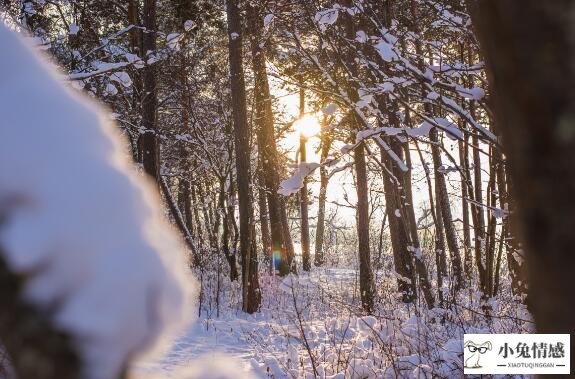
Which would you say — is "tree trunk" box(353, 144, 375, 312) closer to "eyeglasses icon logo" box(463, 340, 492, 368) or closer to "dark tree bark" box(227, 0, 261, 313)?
"dark tree bark" box(227, 0, 261, 313)

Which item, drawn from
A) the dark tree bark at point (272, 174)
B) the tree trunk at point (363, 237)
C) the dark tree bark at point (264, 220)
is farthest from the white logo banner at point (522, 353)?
the dark tree bark at point (264, 220)

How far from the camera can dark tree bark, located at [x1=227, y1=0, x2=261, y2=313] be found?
8320 mm

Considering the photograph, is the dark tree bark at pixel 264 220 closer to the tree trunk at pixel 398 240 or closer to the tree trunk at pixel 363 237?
the tree trunk at pixel 398 240

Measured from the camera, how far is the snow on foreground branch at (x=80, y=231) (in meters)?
0.48

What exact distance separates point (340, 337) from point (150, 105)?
20.1 ft

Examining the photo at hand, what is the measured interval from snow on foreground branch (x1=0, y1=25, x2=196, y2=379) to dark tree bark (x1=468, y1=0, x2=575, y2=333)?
36cm

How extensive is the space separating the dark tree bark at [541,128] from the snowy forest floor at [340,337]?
1.91m

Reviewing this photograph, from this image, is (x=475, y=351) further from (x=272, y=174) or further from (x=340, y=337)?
(x=272, y=174)

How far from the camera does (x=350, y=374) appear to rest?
4074 mm

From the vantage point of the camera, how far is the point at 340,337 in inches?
251

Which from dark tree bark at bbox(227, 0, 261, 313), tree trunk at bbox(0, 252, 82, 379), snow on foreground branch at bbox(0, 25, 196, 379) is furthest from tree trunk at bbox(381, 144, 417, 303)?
tree trunk at bbox(0, 252, 82, 379)

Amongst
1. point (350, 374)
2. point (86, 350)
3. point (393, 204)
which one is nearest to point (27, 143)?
point (86, 350)

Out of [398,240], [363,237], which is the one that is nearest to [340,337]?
[363,237]

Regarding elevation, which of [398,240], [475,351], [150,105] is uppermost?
[150,105]
